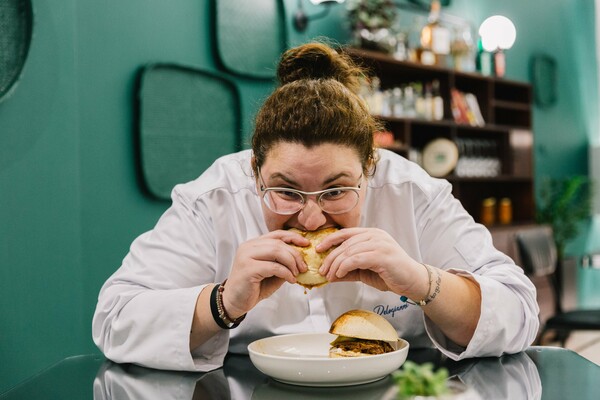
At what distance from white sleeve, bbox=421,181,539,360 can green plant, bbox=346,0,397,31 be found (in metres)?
2.67

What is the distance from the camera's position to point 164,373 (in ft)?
4.35

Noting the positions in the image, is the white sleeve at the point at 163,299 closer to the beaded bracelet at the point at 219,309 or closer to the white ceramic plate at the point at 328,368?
the beaded bracelet at the point at 219,309

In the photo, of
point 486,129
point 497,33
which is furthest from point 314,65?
point 497,33

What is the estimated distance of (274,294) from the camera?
5.22 ft

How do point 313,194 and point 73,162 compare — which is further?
point 73,162

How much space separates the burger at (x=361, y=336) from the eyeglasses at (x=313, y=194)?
0.28 metres

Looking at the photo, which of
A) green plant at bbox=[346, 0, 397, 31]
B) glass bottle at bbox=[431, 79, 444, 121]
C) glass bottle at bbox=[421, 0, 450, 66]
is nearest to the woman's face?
green plant at bbox=[346, 0, 397, 31]

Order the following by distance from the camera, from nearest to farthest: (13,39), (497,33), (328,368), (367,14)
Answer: (328,368), (13,39), (367,14), (497,33)

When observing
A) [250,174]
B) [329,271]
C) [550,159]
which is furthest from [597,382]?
[550,159]

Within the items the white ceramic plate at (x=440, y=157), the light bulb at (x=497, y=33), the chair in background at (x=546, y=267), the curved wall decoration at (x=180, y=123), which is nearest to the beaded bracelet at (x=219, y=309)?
the curved wall decoration at (x=180, y=123)

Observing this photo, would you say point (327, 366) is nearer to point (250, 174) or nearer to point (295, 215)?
point (295, 215)

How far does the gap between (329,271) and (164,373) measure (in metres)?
0.40

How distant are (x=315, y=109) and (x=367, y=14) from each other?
2.95m

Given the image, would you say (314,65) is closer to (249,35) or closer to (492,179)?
(249,35)
